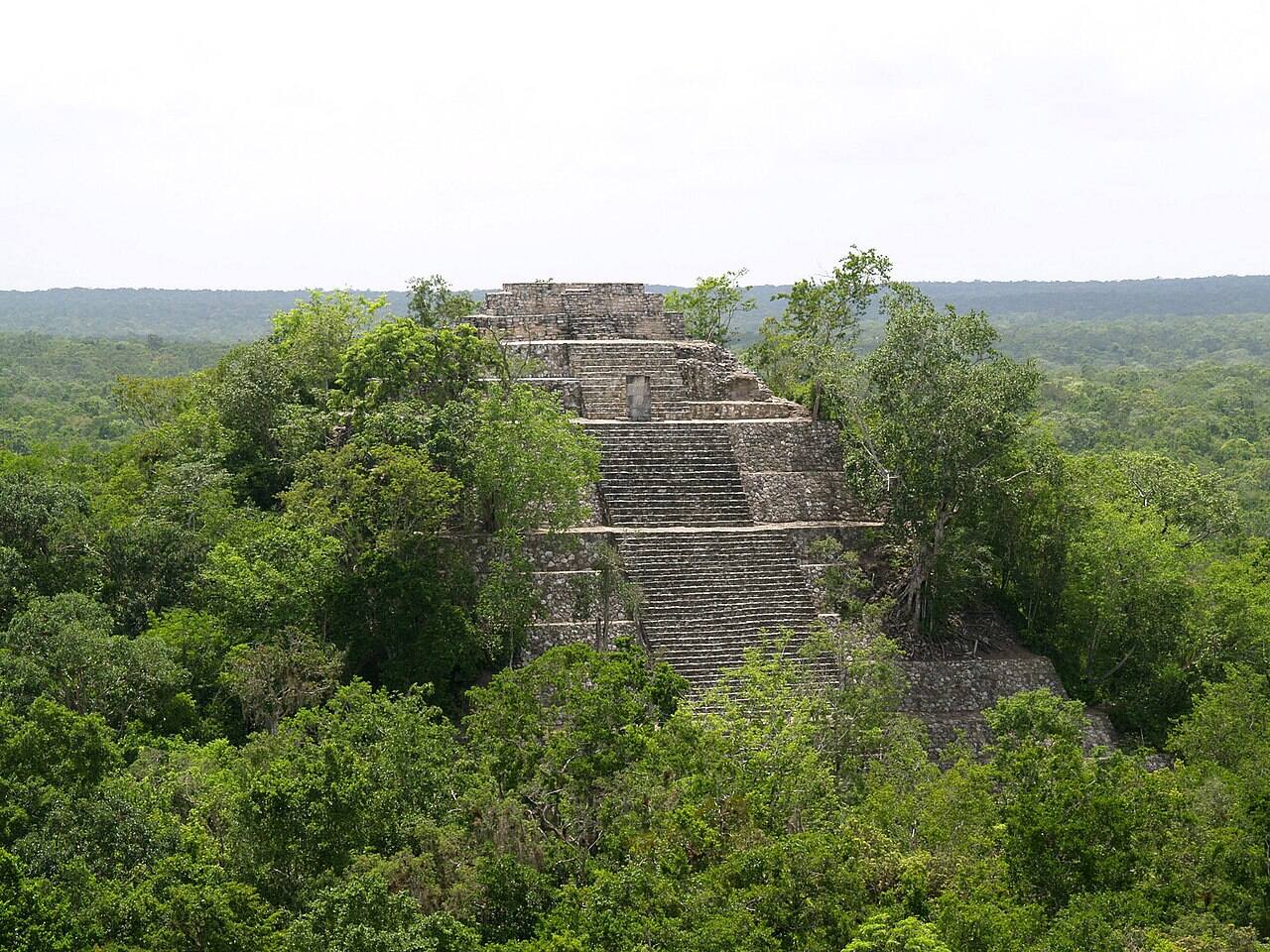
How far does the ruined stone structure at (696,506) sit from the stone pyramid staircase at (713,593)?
0.8 inches

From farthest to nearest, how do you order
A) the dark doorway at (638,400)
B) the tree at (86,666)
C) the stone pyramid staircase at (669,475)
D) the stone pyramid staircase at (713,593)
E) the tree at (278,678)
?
the dark doorway at (638,400) → the stone pyramid staircase at (669,475) → the stone pyramid staircase at (713,593) → the tree at (278,678) → the tree at (86,666)

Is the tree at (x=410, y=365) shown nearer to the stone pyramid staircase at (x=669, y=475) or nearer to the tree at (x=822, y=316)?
the stone pyramid staircase at (x=669, y=475)

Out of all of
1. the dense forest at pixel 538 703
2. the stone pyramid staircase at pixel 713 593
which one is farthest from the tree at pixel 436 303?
the stone pyramid staircase at pixel 713 593

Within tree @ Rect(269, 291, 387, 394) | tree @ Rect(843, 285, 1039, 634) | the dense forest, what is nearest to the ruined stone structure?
the dense forest

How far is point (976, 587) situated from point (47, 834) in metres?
12.6

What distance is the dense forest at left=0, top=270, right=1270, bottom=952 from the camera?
1047 cm

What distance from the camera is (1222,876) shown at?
11.2 meters

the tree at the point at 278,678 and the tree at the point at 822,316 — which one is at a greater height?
the tree at the point at 822,316

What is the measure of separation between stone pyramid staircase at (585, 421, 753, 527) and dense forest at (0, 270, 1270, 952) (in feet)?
5.55

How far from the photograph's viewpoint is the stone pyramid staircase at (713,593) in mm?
17016

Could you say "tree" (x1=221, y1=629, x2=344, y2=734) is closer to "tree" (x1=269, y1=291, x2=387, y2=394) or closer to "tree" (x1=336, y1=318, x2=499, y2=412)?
"tree" (x1=336, y1=318, x2=499, y2=412)

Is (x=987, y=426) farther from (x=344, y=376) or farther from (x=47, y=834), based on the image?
(x=47, y=834)

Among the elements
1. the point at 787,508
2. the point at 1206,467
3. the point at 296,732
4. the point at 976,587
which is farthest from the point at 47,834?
the point at 1206,467

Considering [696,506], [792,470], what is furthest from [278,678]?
[792,470]
